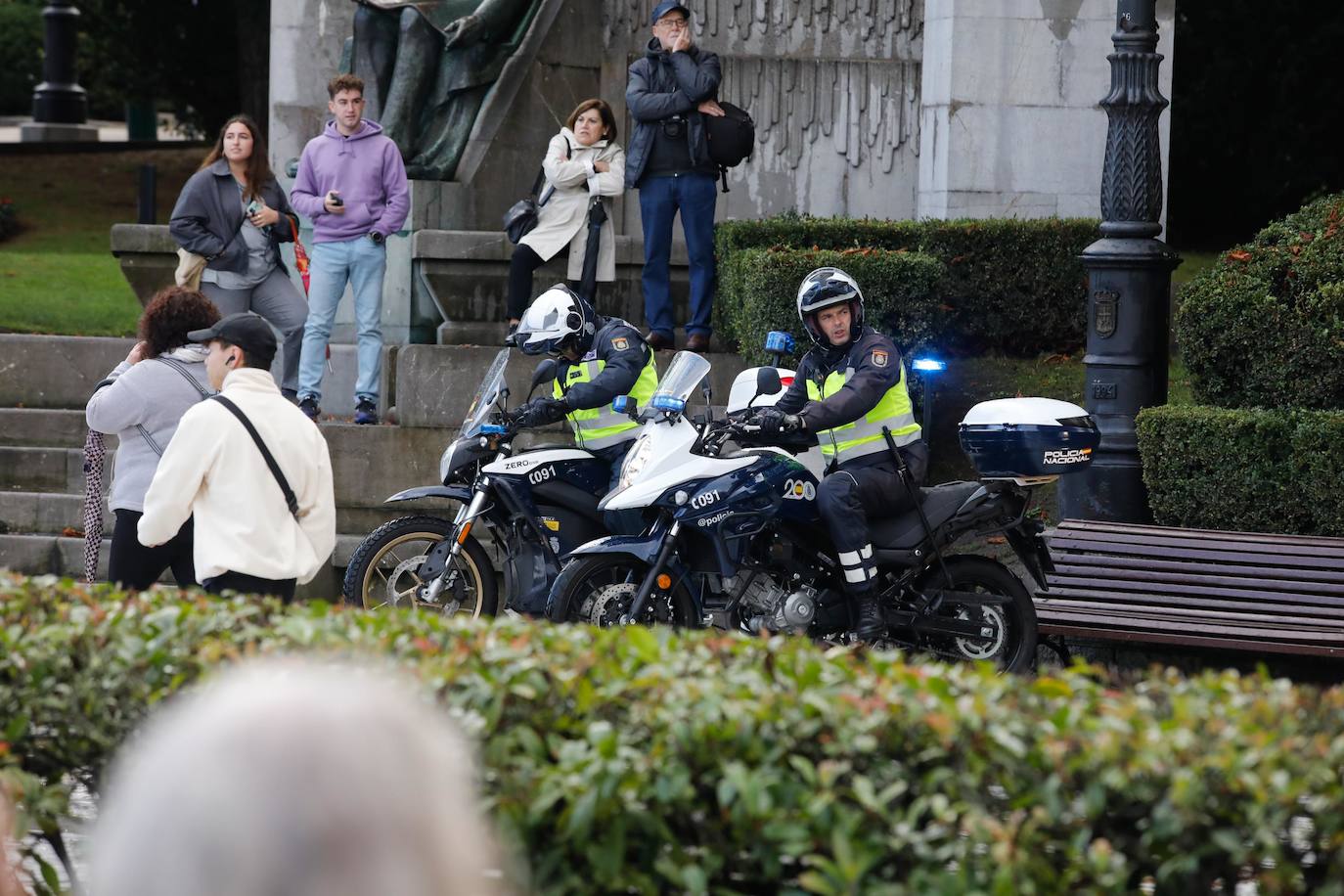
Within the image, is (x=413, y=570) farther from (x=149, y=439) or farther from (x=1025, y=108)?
(x=1025, y=108)

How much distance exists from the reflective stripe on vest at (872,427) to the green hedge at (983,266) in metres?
3.16

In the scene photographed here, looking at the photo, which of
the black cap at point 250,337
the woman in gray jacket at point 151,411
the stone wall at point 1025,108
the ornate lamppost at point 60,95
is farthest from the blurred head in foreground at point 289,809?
the ornate lamppost at point 60,95

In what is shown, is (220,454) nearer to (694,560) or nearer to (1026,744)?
(694,560)

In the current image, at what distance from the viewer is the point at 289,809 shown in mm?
1663

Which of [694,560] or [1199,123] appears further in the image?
[1199,123]

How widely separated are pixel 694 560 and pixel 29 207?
18885 millimetres

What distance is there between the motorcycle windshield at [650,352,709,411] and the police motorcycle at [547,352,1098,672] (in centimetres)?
6

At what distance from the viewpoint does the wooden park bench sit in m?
7.44

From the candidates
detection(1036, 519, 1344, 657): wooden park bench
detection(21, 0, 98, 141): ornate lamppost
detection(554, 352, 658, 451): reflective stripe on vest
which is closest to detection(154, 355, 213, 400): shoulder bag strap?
detection(554, 352, 658, 451): reflective stripe on vest

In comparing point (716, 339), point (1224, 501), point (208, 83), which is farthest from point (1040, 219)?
point (208, 83)

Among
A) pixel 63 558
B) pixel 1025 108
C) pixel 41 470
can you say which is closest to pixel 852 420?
pixel 63 558

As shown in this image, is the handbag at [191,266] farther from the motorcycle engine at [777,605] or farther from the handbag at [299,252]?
the motorcycle engine at [777,605]

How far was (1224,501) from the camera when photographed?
901 cm

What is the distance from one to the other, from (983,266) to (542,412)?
3.72 metres
